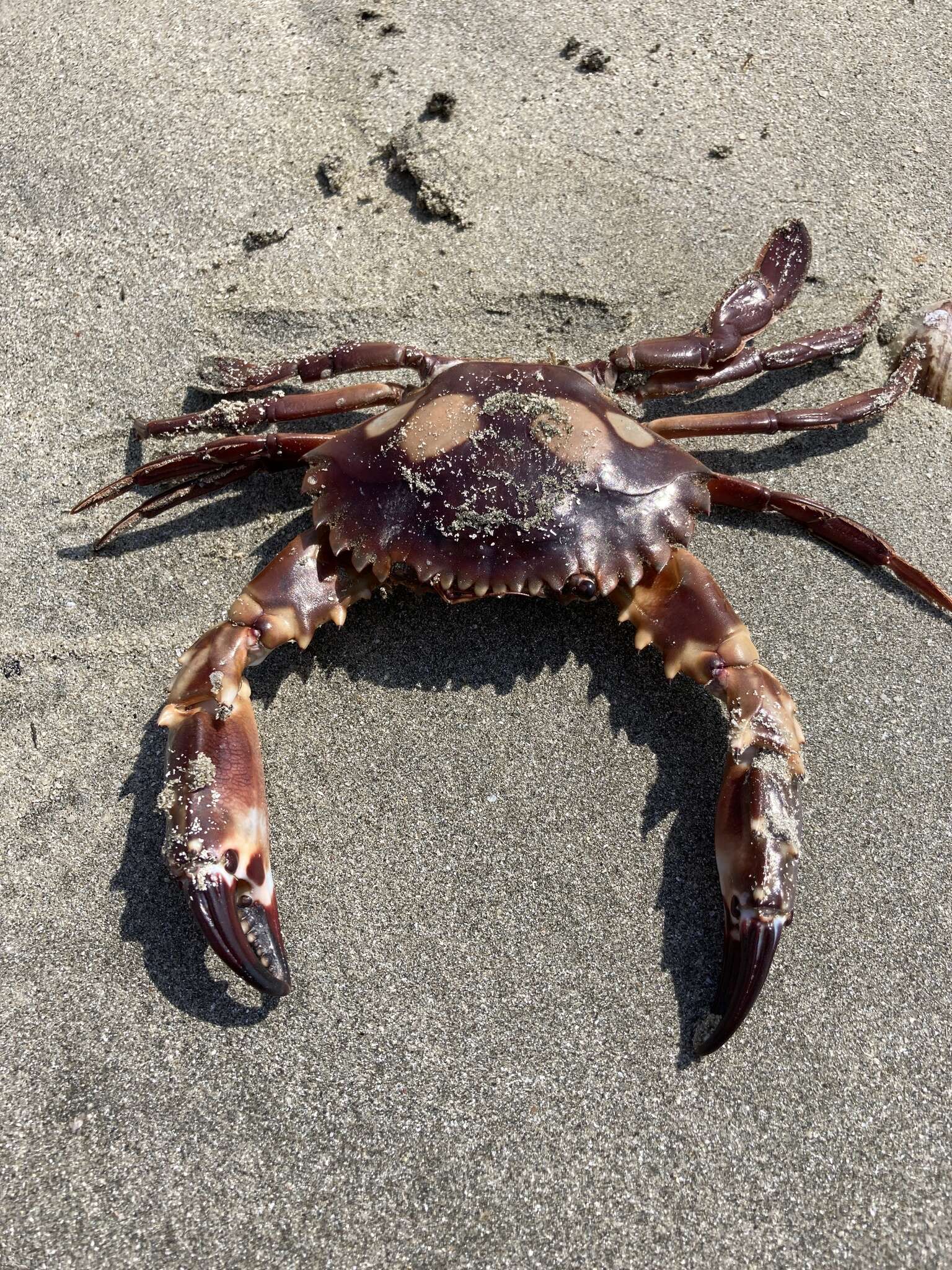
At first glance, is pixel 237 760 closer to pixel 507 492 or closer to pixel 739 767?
pixel 507 492

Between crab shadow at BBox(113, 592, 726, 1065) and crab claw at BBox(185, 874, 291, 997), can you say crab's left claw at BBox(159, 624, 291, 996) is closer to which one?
crab claw at BBox(185, 874, 291, 997)

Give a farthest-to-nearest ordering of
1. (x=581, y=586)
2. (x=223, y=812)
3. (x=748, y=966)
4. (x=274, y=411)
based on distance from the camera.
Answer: (x=274, y=411) < (x=581, y=586) < (x=223, y=812) < (x=748, y=966)

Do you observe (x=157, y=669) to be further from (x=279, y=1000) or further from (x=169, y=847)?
(x=279, y=1000)

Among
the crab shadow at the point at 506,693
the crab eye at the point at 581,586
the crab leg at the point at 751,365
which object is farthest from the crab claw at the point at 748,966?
the crab leg at the point at 751,365

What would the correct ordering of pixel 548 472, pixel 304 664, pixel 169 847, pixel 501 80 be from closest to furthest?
pixel 169 847, pixel 548 472, pixel 304 664, pixel 501 80

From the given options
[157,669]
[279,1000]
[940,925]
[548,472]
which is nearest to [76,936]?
[279,1000]

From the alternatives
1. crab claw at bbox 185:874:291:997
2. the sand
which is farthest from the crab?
the sand

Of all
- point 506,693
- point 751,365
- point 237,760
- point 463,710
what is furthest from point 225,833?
point 751,365
